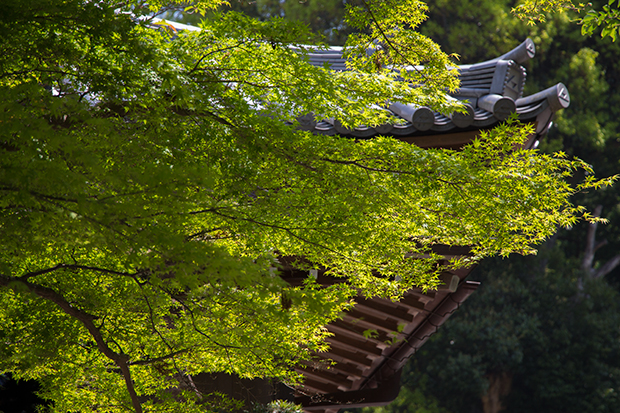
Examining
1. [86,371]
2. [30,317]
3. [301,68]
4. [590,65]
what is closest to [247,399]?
[86,371]

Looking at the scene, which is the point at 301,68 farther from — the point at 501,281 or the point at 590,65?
the point at 590,65

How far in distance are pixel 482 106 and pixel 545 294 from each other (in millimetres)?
16225

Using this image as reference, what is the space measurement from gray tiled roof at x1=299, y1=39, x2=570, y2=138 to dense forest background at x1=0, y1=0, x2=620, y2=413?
43.2ft

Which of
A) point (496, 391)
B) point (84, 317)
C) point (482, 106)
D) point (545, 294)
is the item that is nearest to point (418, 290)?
point (482, 106)

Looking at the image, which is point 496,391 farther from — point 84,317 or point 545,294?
point 84,317

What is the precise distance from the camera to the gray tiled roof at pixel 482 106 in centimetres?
524

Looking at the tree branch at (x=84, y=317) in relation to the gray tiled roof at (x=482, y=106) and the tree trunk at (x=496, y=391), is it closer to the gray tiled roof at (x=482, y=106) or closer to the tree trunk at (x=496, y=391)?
the gray tiled roof at (x=482, y=106)

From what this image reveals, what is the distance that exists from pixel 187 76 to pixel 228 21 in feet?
1.57

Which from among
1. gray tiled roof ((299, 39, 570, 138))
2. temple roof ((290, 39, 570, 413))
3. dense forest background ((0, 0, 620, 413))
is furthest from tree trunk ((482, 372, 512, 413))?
gray tiled roof ((299, 39, 570, 138))

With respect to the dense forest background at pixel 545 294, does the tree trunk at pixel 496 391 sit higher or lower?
lower

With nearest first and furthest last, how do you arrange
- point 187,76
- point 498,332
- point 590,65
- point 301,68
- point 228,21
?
point 187,76 → point 228,21 → point 301,68 → point 498,332 → point 590,65

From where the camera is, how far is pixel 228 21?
125 inches

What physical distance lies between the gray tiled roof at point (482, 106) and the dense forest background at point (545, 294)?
43.2 feet

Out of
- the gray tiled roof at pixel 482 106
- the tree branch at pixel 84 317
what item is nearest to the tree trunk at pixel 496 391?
the gray tiled roof at pixel 482 106
